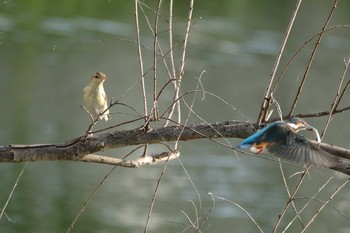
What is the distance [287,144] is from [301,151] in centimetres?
15

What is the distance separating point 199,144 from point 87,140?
981 centimetres

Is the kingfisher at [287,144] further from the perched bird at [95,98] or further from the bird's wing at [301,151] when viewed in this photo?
the perched bird at [95,98]

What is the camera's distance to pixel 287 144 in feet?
13.0

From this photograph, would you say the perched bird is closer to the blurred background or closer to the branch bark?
the blurred background

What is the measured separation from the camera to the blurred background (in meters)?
10.9

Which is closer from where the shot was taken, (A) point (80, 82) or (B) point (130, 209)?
(B) point (130, 209)

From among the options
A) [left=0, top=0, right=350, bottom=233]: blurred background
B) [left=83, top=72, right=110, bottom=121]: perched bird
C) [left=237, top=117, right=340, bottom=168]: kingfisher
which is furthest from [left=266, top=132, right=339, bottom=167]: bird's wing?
[left=0, top=0, right=350, bottom=233]: blurred background

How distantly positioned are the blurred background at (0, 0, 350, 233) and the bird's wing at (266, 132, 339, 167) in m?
3.32

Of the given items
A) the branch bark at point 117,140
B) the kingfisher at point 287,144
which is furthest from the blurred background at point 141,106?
the branch bark at point 117,140

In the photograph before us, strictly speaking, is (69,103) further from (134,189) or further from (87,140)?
(87,140)

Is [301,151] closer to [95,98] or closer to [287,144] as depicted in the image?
[287,144]

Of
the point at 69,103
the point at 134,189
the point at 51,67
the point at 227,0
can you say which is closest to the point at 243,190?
the point at 134,189

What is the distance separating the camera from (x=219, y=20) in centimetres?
2016

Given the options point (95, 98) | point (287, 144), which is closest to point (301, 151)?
point (287, 144)
